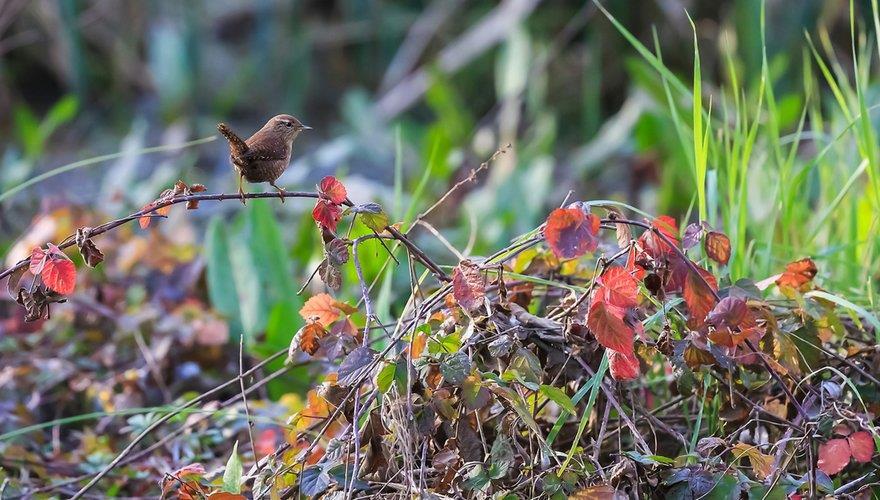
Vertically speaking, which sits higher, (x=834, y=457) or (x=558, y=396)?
(x=558, y=396)

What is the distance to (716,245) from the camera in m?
1.30

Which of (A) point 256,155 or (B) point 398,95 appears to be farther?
(B) point 398,95

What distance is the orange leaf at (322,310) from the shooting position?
141cm

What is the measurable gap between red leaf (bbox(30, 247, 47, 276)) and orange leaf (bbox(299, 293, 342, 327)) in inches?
13.3

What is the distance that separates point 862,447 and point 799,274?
0.26m

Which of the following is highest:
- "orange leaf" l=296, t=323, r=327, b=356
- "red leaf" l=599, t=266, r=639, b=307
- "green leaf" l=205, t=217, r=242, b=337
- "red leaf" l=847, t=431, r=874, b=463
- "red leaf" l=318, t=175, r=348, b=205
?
"green leaf" l=205, t=217, r=242, b=337

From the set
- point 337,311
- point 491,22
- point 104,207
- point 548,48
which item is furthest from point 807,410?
point 491,22

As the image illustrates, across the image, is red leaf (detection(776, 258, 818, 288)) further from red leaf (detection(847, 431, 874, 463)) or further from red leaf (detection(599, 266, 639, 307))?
red leaf (detection(599, 266, 639, 307))

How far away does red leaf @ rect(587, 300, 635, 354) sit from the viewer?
1206 mm

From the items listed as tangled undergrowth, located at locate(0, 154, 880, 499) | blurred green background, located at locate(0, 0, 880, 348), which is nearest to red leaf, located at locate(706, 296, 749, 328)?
tangled undergrowth, located at locate(0, 154, 880, 499)

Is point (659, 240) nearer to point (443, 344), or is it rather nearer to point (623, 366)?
point (623, 366)

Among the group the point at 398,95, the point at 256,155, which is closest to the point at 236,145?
the point at 256,155

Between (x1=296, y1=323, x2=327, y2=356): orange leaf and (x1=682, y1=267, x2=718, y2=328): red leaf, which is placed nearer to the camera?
(x1=682, y1=267, x2=718, y2=328): red leaf

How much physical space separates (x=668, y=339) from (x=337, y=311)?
17.4 inches
